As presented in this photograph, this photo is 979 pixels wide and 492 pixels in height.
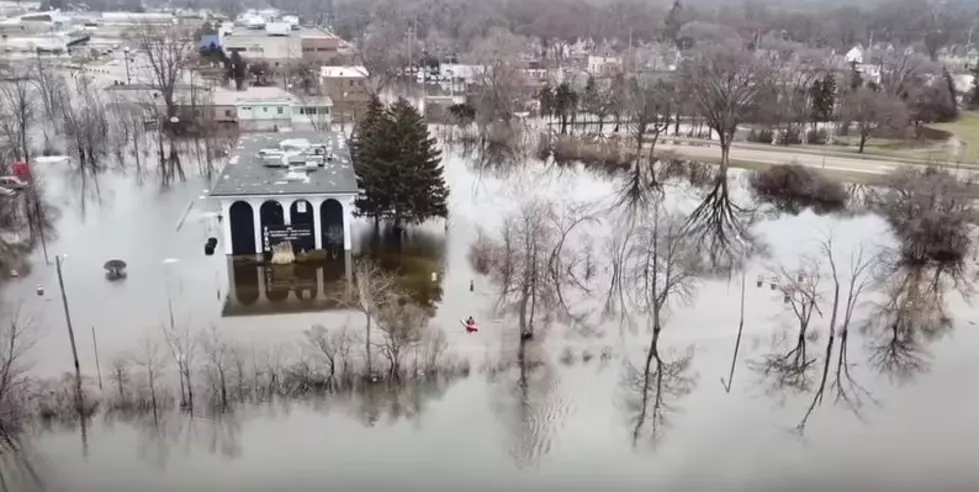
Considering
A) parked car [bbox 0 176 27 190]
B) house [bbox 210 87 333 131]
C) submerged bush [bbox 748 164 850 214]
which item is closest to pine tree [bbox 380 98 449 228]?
submerged bush [bbox 748 164 850 214]

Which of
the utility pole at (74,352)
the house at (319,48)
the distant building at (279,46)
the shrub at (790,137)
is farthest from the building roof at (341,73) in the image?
the utility pole at (74,352)

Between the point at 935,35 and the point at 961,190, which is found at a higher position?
the point at 935,35

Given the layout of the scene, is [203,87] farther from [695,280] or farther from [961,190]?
[961,190]

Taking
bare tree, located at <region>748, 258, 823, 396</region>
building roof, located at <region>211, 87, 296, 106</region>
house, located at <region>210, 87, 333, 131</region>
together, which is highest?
building roof, located at <region>211, 87, 296, 106</region>

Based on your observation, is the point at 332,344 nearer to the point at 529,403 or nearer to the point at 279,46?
the point at 529,403

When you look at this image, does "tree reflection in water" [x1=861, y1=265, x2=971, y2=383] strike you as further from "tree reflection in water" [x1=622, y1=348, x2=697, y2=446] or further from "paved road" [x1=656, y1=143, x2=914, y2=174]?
"paved road" [x1=656, y1=143, x2=914, y2=174]

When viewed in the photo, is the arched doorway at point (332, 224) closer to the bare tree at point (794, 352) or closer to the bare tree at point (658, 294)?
the bare tree at point (658, 294)

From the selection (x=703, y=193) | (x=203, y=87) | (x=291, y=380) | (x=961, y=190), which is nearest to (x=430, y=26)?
(x=203, y=87)
